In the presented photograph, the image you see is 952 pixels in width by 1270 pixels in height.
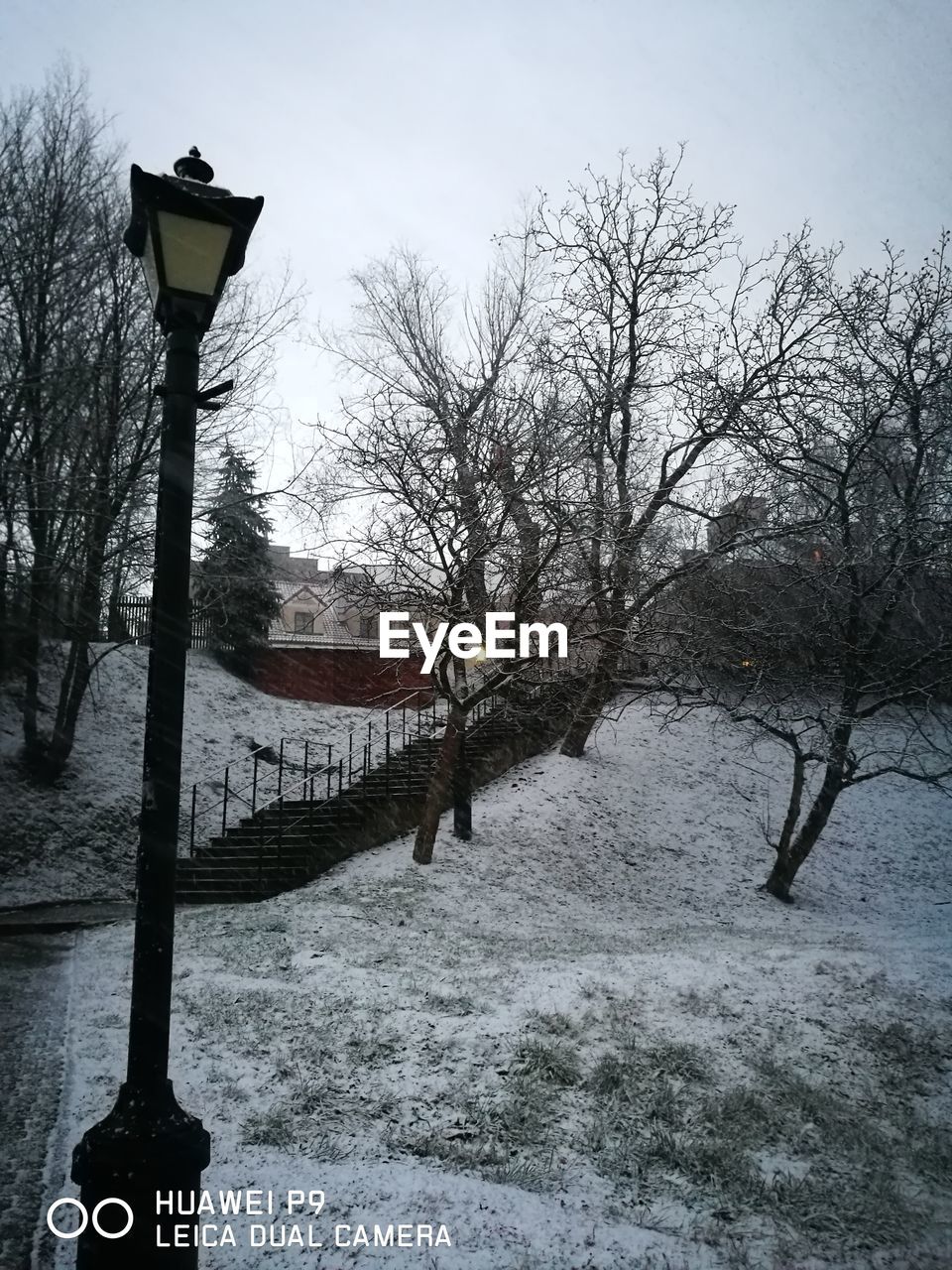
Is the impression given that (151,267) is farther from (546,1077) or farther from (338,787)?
(338,787)

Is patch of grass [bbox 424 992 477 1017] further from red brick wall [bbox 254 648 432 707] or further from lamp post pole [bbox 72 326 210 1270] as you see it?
red brick wall [bbox 254 648 432 707]

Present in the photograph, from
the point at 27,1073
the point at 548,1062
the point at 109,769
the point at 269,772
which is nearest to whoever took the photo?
the point at 27,1073

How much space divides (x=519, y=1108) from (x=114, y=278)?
13.9 m

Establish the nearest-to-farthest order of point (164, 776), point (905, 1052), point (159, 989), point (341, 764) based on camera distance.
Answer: point (159, 989) < point (164, 776) < point (905, 1052) < point (341, 764)

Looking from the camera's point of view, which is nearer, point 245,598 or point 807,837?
point 807,837

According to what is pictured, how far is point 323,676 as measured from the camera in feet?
76.6

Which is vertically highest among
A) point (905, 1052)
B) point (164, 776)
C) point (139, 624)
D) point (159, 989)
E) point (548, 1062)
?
point (139, 624)

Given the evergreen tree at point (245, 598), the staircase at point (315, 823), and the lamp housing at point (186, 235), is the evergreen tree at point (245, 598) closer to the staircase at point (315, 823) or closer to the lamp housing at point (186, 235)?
the staircase at point (315, 823)

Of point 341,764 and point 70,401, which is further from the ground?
point 70,401

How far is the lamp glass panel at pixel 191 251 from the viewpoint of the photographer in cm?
333

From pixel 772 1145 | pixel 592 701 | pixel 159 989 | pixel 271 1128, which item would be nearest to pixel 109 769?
pixel 592 701

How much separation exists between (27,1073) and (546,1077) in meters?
3.58

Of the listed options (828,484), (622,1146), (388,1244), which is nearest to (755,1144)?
(622,1146)

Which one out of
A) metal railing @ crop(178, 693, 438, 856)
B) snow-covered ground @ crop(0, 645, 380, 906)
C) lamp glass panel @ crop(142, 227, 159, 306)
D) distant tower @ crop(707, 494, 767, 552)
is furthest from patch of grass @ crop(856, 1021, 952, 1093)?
snow-covered ground @ crop(0, 645, 380, 906)
